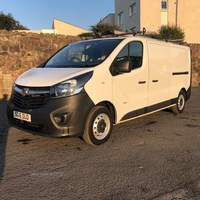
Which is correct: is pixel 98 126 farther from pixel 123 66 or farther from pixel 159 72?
pixel 159 72

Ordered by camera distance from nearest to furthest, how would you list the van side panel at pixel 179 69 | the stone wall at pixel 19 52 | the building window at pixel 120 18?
the van side panel at pixel 179 69, the stone wall at pixel 19 52, the building window at pixel 120 18

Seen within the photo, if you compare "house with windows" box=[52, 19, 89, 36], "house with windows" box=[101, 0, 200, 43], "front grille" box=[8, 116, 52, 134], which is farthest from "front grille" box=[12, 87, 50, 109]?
"house with windows" box=[52, 19, 89, 36]

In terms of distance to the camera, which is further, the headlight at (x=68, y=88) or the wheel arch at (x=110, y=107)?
the wheel arch at (x=110, y=107)

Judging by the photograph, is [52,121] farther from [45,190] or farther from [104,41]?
[104,41]

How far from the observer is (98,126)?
4.55 metres

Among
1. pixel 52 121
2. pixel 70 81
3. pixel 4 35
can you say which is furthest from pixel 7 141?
pixel 4 35

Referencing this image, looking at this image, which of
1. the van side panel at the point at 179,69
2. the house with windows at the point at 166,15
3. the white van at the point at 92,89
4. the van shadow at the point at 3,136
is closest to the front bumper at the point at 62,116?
the white van at the point at 92,89

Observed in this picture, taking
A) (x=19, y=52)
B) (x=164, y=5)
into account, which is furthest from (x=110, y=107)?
(x=164, y=5)

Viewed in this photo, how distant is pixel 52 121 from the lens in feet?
13.3

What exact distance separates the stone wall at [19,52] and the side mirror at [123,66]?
243 inches

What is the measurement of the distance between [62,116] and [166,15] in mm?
29832

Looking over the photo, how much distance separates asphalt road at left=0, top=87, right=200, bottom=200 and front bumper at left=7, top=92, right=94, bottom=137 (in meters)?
0.41

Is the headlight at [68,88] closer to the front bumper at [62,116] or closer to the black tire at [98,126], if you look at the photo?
the front bumper at [62,116]

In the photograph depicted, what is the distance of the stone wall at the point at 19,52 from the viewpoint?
9.57m
